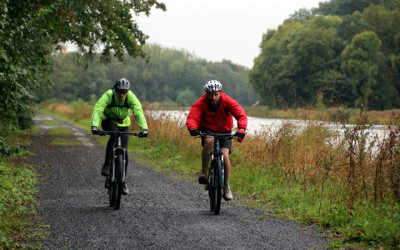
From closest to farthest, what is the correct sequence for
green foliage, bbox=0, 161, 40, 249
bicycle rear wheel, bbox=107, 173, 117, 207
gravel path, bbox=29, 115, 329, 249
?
green foliage, bbox=0, 161, 40, 249
gravel path, bbox=29, 115, 329, 249
bicycle rear wheel, bbox=107, 173, 117, 207

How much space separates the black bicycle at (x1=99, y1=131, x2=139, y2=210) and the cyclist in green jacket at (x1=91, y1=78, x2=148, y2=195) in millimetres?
193

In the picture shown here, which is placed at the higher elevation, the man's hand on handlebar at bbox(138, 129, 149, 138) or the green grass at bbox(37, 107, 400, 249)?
the man's hand on handlebar at bbox(138, 129, 149, 138)

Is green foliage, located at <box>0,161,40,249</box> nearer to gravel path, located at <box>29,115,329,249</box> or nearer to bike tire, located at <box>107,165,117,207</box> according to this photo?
gravel path, located at <box>29,115,329,249</box>

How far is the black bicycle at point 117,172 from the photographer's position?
7.26 metres

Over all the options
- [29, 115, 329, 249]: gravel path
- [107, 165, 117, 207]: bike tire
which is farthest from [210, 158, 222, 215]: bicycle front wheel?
[107, 165, 117, 207]: bike tire

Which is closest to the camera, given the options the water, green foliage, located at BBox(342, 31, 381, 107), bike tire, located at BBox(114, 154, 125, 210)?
bike tire, located at BBox(114, 154, 125, 210)

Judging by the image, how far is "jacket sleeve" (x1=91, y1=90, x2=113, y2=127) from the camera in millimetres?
7566

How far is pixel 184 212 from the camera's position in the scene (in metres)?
7.37

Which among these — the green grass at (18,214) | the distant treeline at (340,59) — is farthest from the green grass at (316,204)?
the distant treeline at (340,59)

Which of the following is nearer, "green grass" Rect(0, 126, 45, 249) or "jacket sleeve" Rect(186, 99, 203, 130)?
"green grass" Rect(0, 126, 45, 249)

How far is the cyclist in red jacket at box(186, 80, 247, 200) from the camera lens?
289 inches

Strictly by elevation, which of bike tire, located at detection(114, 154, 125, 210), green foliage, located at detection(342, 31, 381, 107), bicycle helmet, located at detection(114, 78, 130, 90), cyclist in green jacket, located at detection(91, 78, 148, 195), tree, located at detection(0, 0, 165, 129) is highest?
green foliage, located at detection(342, 31, 381, 107)

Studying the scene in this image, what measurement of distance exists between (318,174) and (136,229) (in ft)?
14.8

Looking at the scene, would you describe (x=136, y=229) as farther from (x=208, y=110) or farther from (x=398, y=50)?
(x=398, y=50)
